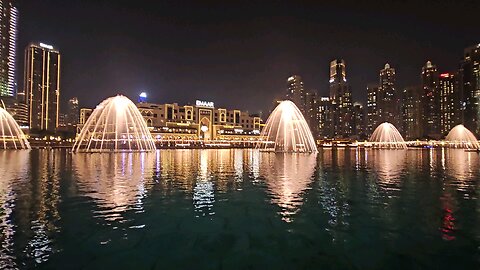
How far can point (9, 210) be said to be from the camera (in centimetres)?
1858

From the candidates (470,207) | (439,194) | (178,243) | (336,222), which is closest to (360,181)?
(439,194)

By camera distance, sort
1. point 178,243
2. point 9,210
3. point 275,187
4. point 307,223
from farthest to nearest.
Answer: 1. point 275,187
2. point 9,210
3. point 307,223
4. point 178,243

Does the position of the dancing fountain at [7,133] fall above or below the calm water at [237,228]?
above

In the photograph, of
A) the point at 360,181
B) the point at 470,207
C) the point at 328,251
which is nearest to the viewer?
the point at 328,251

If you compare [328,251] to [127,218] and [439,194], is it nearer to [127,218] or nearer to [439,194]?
[127,218]

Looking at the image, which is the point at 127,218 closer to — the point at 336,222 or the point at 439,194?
the point at 336,222

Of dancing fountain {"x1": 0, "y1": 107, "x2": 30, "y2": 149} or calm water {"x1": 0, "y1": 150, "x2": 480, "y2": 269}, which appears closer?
calm water {"x1": 0, "y1": 150, "x2": 480, "y2": 269}

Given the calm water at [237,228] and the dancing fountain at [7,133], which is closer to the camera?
the calm water at [237,228]

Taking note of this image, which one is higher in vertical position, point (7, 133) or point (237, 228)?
point (7, 133)

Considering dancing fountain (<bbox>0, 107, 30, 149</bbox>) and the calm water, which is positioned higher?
dancing fountain (<bbox>0, 107, 30, 149</bbox>)

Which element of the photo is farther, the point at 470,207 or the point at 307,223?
the point at 470,207

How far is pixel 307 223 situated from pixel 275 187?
458 inches

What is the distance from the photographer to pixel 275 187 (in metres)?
28.0

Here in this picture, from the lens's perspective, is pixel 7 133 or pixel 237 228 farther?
pixel 7 133
